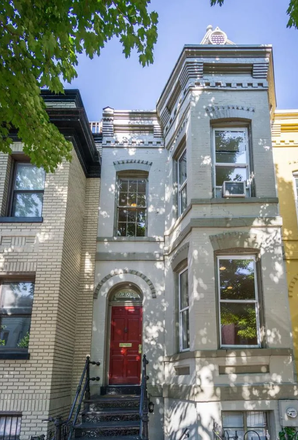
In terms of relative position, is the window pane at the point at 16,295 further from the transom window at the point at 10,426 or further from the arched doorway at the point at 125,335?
the arched doorway at the point at 125,335

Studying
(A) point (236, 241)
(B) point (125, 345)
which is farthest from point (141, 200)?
(A) point (236, 241)

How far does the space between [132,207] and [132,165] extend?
1.27m

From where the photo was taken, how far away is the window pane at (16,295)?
30.9 feet

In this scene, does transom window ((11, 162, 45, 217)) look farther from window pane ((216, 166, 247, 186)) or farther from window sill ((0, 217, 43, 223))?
window pane ((216, 166, 247, 186))

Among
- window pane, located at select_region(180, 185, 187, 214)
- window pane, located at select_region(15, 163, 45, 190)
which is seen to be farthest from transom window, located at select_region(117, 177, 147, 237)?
window pane, located at select_region(15, 163, 45, 190)

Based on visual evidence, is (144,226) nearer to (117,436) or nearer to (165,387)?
(165,387)

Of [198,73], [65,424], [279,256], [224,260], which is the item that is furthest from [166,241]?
[65,424]

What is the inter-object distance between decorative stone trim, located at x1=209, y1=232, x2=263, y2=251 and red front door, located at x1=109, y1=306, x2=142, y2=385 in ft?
11.8

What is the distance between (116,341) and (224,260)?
4.01 metres

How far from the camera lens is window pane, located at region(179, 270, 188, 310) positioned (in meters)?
9.69

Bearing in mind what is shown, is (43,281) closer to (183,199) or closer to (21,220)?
(21,220)

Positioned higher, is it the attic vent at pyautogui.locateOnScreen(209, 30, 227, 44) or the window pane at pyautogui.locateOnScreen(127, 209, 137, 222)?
the attic vent at pyautogui.locateOnScreen(209, 30, 227, 44)

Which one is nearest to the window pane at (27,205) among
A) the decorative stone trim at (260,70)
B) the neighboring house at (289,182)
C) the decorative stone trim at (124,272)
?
the decorative stone trim at (124,272)

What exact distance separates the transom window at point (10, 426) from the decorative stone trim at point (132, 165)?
699 centimetres
